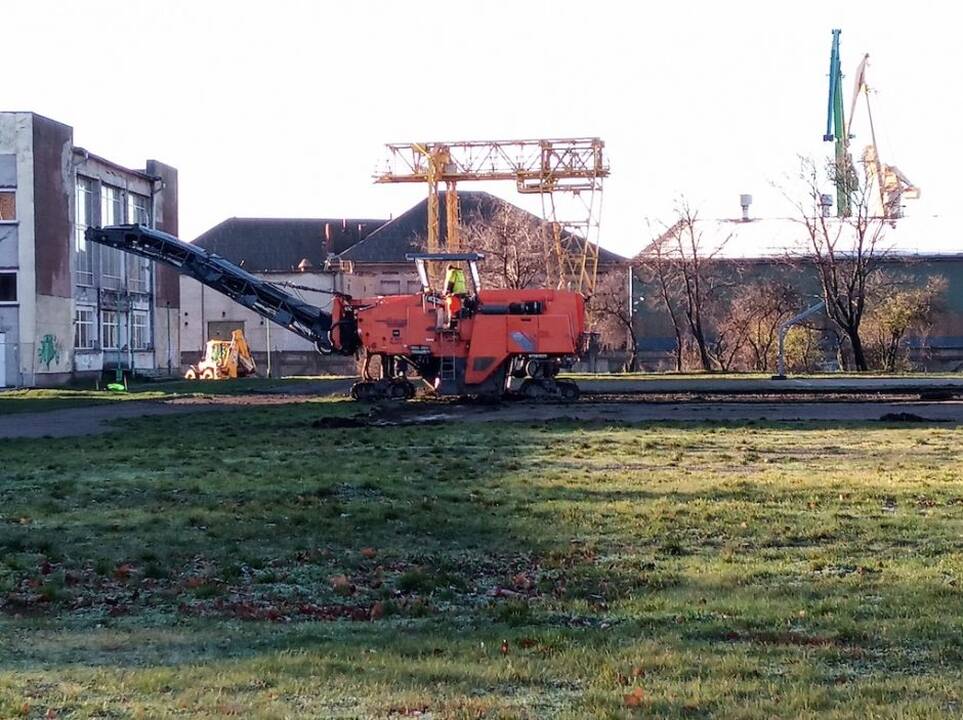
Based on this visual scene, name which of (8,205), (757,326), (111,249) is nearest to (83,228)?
(111,249)

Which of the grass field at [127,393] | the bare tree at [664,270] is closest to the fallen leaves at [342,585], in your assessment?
the grass field at [127,393]

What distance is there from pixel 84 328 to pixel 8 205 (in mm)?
6926

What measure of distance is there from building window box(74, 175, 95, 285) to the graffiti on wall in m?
3.70

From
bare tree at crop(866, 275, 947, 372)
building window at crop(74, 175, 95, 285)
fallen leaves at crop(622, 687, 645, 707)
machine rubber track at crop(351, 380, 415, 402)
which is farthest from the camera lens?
bare tree at crop(866, 275, 947, 372)

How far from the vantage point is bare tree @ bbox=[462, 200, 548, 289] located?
6481 centimetres

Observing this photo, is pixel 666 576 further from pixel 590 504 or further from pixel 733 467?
pixel 733 467

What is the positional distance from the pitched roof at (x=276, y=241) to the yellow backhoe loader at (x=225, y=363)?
41443 millimetres

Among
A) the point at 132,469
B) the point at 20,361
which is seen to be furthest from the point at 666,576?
the point at 20,361

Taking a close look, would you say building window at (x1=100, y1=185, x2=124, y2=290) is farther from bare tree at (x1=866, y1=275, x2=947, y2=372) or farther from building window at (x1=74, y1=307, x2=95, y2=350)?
bare tree at (x1=866, y1=275, x2=947, y2=372)

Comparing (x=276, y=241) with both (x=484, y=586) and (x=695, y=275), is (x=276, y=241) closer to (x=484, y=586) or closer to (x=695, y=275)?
(x=695, y=275)

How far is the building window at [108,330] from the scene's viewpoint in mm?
58250

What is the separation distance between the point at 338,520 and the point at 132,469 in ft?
18.3

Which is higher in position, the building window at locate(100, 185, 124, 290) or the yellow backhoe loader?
the building window at locate(100, 185, 124, 290)

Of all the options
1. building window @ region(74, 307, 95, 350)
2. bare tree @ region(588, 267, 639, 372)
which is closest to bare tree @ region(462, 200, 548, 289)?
bare tree @ region(588, 267, 639, 372)
